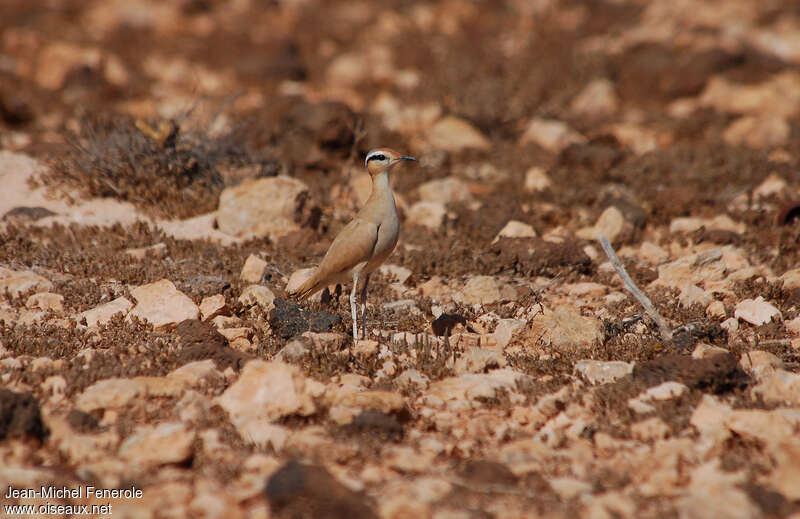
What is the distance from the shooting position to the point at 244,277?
7.25 metres

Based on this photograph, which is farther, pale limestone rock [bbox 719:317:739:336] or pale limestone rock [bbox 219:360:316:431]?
pale limestone rock [bbox 719:317:739:336]

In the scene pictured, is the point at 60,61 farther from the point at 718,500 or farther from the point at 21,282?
the point at 718,500

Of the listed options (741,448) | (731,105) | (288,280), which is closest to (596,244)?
(288,280)

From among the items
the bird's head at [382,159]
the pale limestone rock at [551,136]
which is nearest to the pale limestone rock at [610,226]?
the pale limestone rock at [551,136]

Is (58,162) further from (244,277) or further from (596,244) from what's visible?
(596,244)

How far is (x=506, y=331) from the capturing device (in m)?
6.17

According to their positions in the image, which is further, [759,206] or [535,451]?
[759,206]

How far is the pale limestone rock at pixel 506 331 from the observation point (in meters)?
6.12

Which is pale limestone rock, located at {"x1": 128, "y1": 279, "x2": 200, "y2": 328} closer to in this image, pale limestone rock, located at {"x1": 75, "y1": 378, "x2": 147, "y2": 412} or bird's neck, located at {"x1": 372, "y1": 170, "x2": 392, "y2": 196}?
pale limestone rock, located at {"x1": 75, "y1": 378, "x2": 147, "y2": 412}

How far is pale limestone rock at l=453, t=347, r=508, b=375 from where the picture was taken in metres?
5.58

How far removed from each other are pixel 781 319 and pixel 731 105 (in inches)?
304

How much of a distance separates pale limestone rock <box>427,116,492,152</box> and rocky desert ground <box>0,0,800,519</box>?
0.23 ft

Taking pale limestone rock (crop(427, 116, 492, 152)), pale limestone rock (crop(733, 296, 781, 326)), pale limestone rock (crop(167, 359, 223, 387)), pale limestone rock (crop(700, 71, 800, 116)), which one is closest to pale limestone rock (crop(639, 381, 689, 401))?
pale limestone rock (crop(733, 296, 781, 326))

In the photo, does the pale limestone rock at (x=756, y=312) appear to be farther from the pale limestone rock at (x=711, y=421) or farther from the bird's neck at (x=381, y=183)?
the bird's neck at (x=381, y=183)
